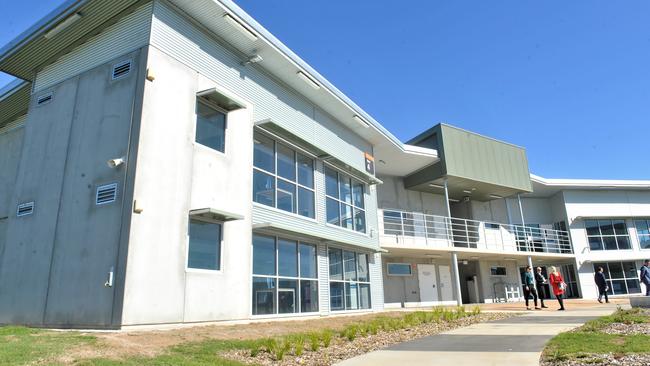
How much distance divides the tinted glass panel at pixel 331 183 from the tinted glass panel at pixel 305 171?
0.99 metres

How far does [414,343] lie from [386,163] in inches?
645

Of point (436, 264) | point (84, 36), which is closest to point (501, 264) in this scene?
point (436, 264)

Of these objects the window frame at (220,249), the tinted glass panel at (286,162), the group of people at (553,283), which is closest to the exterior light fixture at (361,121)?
the tinted glass panel at (286,162)

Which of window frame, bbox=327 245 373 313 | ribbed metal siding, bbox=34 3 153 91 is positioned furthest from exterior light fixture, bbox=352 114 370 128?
ribbed metal siding, bbox=34 3 153 91

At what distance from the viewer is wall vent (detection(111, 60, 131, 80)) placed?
11172 millimetres

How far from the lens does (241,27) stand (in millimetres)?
12898

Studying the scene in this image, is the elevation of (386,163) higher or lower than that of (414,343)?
higher

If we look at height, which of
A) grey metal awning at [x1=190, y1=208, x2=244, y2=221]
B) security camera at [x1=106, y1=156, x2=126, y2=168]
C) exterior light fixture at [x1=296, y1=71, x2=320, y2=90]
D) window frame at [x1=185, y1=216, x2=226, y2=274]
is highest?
exterior light fixture at [x1=296, y1=71, x2=320, y2=90]

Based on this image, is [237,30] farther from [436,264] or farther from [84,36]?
[436,264]

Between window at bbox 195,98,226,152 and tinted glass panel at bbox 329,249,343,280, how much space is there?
20.4ft

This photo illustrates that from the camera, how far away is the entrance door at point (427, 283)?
1002 inches

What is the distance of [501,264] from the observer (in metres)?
30.4

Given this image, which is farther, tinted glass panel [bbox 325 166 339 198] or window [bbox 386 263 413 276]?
window [bbox 386 263 413 276]

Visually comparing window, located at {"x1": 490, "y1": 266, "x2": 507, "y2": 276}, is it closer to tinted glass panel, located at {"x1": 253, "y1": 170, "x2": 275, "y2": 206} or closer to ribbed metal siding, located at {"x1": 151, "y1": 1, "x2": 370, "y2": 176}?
ribbed metal siding, located at {"x1": 151, "y1": 1, "x2": 370, "y2": 176}
